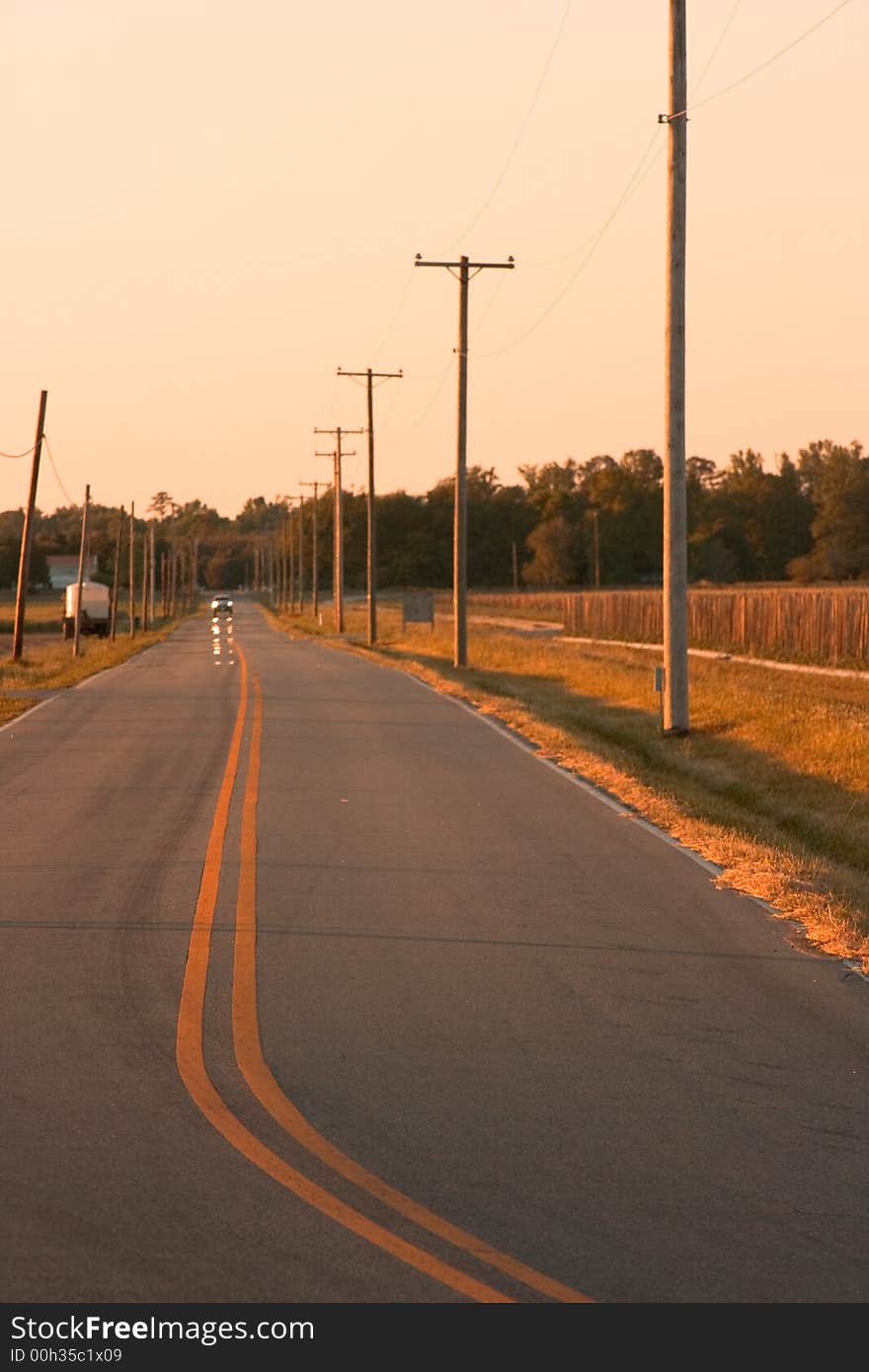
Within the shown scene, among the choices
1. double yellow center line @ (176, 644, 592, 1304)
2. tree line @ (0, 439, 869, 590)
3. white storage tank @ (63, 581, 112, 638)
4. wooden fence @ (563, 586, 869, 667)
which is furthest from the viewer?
tree line @ (0, 439, 869, 590)

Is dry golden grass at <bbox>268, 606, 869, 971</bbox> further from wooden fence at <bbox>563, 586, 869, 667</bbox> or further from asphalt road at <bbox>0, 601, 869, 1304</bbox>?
wooden fence at <bbox>563, 586, 869, 667</bbox>

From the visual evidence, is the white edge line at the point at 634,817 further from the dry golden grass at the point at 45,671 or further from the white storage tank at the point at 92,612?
the white storage tank at the point at 92,612

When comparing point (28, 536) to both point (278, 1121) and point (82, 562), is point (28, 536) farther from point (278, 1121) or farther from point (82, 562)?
point (278, 1121)

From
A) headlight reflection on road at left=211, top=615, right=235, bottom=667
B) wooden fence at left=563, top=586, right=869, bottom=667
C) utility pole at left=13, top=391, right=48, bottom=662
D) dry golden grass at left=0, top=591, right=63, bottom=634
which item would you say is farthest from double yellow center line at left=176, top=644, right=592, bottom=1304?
dry golden grass at left=0, top=591, right=63, bottom=634

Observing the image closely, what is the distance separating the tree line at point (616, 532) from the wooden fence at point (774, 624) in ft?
225

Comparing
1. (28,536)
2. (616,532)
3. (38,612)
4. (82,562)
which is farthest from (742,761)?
(616,532)

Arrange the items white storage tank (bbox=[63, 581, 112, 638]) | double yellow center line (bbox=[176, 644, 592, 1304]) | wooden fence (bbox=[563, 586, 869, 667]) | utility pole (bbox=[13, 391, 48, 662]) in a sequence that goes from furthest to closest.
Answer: white storage tank (bbox=[63, 581, 112, 638]), utility pole (bbox=[13, 391, 48, 662]), wooden fence (bbox=[563, 586, 869, 667]), double yellow center line (bbox=[176, 644, 592, 1304])

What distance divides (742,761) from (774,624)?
29.0 m

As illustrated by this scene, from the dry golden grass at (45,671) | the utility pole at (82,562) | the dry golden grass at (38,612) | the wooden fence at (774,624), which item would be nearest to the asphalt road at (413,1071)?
the dry golden grass at (45,671)

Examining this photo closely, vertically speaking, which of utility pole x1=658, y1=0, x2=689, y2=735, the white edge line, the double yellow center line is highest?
utility pole x1=658, y1=0, x2=689, y2=735

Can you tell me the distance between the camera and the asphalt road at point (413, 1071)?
5.45 metres

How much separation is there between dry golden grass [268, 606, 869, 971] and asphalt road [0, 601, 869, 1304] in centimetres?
51

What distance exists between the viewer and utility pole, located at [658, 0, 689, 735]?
928 inches

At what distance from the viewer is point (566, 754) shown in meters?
22.1
